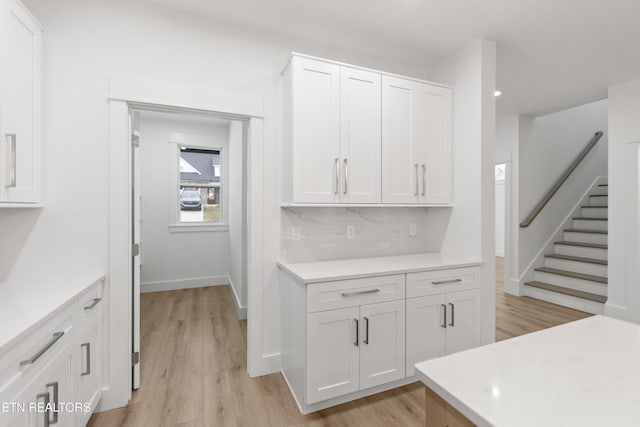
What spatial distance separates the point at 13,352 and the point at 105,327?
3.31 ft

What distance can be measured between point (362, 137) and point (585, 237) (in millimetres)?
4389

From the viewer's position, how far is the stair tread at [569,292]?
378 centimetres

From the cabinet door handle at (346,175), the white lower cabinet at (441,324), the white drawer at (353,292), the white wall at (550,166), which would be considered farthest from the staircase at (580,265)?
the cabinet door handle at (346,175)

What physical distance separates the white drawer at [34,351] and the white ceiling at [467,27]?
6.90 feet

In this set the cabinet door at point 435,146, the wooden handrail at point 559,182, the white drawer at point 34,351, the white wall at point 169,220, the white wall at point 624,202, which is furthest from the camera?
the white wall at point 169,220

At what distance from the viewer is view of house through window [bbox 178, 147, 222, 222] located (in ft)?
16.6

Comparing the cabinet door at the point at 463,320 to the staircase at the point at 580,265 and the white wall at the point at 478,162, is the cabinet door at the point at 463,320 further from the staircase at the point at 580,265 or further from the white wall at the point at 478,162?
the staircase at the point at 580,265

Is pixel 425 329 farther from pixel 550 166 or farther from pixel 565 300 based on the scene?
pixel 550 166

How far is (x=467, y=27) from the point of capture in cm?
238

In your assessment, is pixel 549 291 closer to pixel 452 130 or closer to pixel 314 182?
pixel 452 130

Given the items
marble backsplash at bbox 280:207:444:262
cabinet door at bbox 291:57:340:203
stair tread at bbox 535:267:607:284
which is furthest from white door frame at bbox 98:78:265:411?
stair tread at bbox 535:267:607:284

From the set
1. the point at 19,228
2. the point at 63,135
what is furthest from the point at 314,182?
the point at 19,228

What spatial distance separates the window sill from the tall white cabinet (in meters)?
3.12

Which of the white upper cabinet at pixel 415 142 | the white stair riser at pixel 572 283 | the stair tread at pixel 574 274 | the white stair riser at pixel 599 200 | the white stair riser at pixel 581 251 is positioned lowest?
the white stair riser at pixel 572 283
